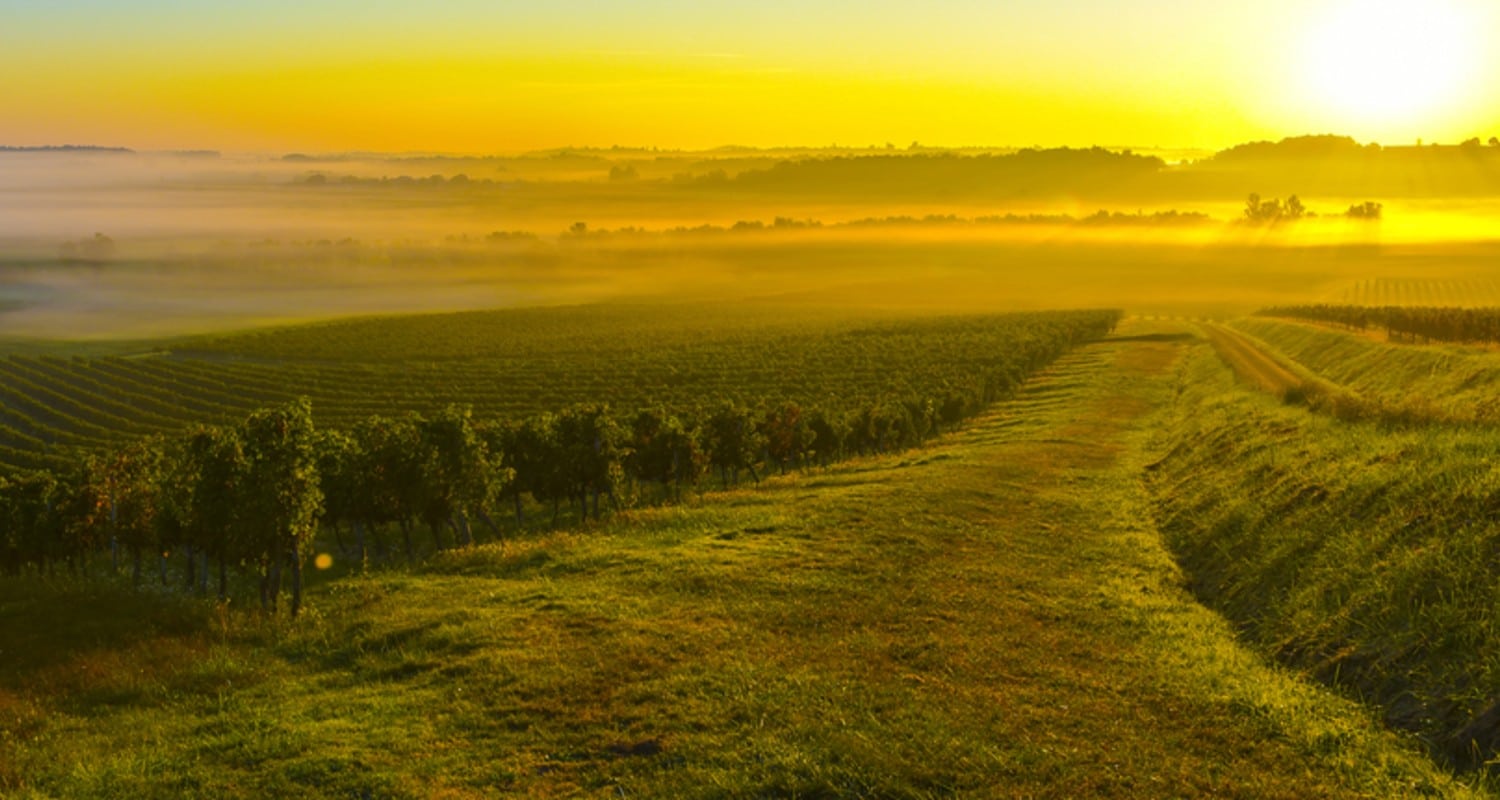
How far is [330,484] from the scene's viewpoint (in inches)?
2532

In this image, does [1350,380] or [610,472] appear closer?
[610,472]

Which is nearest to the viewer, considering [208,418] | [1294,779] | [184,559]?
[1294,779]

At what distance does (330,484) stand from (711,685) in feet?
151

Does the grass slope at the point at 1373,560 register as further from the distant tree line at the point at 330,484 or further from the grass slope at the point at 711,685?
the distant tree line at the point at 330,484

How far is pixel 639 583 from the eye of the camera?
40125 millimetres

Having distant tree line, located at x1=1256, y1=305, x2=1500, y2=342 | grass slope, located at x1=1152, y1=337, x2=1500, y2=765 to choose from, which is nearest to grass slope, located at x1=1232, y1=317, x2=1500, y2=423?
grass slope, located at x1=1152, y1=337, x2=1500, y2=765

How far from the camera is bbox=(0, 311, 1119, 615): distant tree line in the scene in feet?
145

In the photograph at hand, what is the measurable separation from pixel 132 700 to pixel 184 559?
5065cm

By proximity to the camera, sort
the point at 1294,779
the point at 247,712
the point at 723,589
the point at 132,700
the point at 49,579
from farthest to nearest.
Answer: the point at 49,579 < the point at 723,589 < the point at 132,700 < the point at 247,712 < the point at 1294,779

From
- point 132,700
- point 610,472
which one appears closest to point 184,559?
point 610,472

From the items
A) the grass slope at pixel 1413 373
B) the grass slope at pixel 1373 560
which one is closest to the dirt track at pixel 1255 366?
the grass slope at pixel 1413 373

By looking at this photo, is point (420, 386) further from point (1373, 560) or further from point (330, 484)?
point (1373, 560)

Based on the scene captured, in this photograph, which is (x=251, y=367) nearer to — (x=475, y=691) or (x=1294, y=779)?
(x=475, y=691)

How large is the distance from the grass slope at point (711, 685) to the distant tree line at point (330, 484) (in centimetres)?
527
